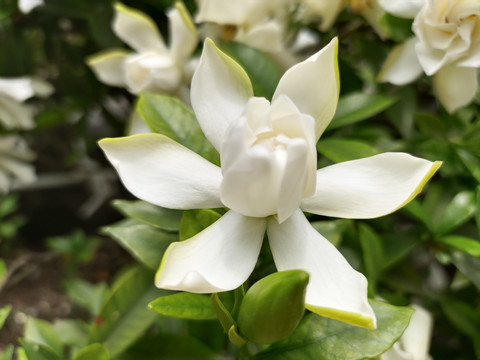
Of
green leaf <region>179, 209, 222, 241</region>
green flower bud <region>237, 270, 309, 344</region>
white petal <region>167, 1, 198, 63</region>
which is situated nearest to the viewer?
green flower bud <region>237, 270, 309, 344</region>

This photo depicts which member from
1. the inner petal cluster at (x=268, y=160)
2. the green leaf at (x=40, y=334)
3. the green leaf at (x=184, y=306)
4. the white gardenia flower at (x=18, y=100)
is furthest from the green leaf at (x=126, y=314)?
the white gardenia flower at (x=18, y=100)

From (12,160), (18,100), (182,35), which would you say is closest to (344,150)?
(182,35)

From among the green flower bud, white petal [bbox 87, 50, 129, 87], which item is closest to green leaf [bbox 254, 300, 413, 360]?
the green flower bud

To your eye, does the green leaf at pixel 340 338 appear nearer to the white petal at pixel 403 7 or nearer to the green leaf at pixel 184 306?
the green leaf at pixel 184 306

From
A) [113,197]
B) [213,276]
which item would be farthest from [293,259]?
[113,197]

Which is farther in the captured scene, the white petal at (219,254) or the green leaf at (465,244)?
the green leaf at (465,244)

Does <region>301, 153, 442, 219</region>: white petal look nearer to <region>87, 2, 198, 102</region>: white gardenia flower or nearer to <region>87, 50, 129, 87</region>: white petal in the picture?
<region>87, 2, 198, 102</region>: white gardenia flower
